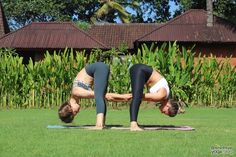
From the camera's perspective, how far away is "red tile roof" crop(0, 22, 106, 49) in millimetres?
30641

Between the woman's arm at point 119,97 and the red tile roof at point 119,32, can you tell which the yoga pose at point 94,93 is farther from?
the red tile roof at point 119,32

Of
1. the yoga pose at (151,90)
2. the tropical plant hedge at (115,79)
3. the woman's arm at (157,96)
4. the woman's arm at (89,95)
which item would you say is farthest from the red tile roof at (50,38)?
the woman's arm at (157,96)

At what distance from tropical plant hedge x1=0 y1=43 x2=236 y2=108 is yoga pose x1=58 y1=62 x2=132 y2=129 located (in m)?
10.2

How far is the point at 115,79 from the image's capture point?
20062 millimetres

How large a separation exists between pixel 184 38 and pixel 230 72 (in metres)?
9.58

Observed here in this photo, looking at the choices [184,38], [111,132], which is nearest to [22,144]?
[111,132]

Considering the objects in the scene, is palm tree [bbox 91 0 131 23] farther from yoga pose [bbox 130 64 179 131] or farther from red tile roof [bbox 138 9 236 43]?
yoga pose [bbox 130 64 179 131]

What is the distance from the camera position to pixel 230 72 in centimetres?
2089

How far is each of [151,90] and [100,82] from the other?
35.7 inches

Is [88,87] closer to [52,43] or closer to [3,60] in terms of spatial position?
[3,60]

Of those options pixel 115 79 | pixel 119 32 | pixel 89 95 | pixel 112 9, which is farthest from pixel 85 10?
pixel 89 95

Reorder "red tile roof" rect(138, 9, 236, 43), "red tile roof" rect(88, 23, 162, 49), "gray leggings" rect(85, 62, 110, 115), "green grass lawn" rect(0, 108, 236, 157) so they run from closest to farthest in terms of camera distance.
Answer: "green grass lawn" rect(0, 108, 236, 157) → "gray leggings" rect(85, 62, 110, 115) → "red tile roof" rect(138, 9, 236, 43) → "red tile roof" rect(88, 23, 162, 49)

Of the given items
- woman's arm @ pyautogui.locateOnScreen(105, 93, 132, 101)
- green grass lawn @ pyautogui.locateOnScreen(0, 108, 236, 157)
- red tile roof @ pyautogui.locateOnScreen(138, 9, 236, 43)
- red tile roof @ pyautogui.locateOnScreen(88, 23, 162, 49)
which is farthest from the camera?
red tile roof @ pyautogui.locateOnScreen(88, 23, 162, 49)

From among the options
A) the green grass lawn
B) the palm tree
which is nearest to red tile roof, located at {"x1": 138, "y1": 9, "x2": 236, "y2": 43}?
the palm tree
